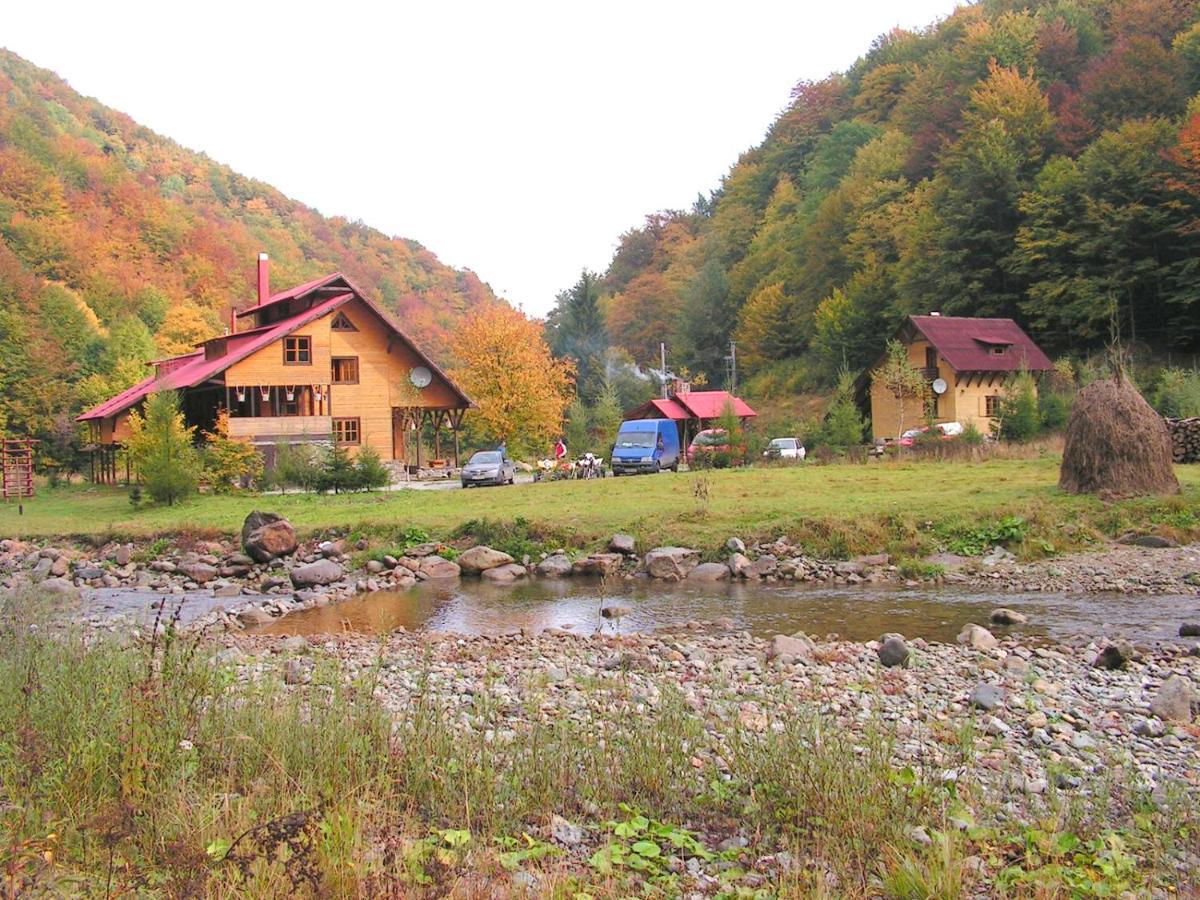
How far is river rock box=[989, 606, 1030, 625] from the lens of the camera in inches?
581

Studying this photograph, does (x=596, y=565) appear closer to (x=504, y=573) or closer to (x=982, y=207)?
(x=504, y=573)

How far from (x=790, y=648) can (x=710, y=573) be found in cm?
757

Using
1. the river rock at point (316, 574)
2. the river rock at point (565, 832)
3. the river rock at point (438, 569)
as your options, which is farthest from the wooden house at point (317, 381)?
the river rock at point (565, 832)

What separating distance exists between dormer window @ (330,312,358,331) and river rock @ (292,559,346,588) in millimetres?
24897

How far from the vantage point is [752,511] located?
75.9ft

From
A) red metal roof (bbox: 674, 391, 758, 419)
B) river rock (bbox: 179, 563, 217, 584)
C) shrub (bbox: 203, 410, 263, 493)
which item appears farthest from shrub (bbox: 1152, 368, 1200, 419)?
shrub (bbox: 203, 410, 263, 493)

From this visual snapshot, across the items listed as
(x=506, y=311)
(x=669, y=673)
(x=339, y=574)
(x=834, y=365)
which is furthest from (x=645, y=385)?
(x=669, y=673)

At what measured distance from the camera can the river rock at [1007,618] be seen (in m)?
14.8

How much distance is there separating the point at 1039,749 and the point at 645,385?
220 feet

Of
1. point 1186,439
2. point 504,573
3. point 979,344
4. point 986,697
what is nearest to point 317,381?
→ point 504,573

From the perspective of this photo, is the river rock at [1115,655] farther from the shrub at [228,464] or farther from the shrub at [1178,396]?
the shrub at [228,464]

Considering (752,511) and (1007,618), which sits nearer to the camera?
(1007,618)

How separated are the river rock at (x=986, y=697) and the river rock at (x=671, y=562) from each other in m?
10.5

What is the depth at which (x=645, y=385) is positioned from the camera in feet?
244
